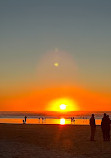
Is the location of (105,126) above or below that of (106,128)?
above

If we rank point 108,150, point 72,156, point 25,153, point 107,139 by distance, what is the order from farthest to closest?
point 107,139
point 108,150
point 25,153
point 72,156

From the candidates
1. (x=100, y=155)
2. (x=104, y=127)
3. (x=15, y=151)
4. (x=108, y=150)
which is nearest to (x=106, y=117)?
(x=104, y=127)

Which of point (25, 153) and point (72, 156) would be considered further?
point (25, 153)

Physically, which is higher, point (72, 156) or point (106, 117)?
point (106, 117)

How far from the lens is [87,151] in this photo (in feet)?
52.3

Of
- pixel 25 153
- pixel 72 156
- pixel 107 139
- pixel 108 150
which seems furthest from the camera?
pixel 107 139

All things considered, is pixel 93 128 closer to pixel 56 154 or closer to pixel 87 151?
pixel 87 151

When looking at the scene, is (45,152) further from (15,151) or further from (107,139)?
(107,139)

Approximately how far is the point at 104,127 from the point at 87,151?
5.81 m

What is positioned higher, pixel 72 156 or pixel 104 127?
pixel 104 127

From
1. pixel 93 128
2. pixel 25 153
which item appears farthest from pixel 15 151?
pixel 93 128

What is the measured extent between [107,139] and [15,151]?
8459 millimetres

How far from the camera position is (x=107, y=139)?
21266mm

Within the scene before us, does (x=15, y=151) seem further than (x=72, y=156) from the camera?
Yes
